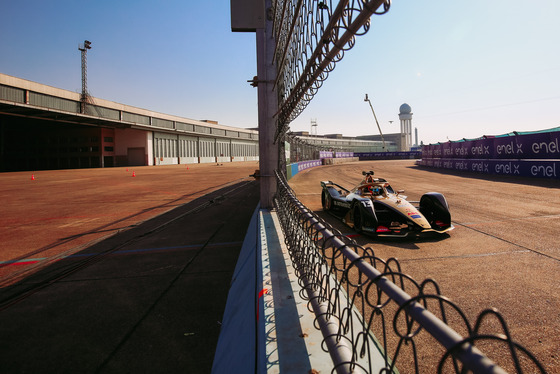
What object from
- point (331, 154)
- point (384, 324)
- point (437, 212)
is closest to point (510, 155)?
point (437, 212)

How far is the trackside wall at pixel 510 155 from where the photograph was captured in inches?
665

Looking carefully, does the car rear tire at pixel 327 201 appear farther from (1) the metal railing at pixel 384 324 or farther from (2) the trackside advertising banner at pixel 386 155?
(2) the trackside advertising banner at pixel 386 155

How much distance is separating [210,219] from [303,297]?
7033 mm

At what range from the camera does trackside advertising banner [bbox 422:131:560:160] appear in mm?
17562

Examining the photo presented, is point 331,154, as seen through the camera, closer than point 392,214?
No

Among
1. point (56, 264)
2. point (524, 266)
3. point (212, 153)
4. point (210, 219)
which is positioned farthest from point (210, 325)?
point (212, 153)

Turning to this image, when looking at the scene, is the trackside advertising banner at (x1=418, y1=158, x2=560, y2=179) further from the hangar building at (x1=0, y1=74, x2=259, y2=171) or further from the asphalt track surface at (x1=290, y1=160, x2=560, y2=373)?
the hangar building at (x1=0, y1=74, x2=259, y2=171)

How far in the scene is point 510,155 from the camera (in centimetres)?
2073

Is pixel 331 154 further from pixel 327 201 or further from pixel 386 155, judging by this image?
pixel 327 201

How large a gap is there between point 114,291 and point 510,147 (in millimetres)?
24743

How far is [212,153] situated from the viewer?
71.8m

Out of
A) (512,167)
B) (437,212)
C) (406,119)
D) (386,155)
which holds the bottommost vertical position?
(437,212)

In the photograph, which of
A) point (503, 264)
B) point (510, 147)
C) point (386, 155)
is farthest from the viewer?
point (386, 155)

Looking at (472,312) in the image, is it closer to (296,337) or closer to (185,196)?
(296,337)
